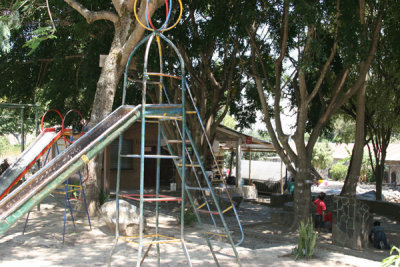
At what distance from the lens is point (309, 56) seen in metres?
9.66

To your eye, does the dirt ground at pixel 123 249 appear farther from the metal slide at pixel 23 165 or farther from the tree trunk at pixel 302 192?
the metal slide at pixel 23 165

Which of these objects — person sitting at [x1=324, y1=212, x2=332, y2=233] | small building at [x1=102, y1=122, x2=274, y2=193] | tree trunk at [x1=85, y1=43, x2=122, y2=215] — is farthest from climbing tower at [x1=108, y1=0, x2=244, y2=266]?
small building at [x1=102, y1=122, x2=274, y2=193]

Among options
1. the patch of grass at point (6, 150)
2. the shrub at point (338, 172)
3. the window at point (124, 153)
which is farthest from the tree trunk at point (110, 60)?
the shrub at point (338, 172)

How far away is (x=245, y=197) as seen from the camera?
68.9 feet

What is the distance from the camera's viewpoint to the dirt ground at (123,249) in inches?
265

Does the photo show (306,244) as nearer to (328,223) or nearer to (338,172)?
(328,223)

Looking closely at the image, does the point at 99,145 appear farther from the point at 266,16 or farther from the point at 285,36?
the point at 266,16

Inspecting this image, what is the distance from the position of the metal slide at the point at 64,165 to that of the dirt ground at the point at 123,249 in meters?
2.52

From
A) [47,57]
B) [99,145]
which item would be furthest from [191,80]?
Result: [99,145]

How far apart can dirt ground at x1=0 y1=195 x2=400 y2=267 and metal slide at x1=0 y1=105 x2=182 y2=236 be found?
252 cm

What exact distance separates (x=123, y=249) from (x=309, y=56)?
5.90m

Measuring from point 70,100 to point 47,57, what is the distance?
8.68 feet

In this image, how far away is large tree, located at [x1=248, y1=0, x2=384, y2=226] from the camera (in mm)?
9438

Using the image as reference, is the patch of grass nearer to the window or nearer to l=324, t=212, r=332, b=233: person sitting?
the window
